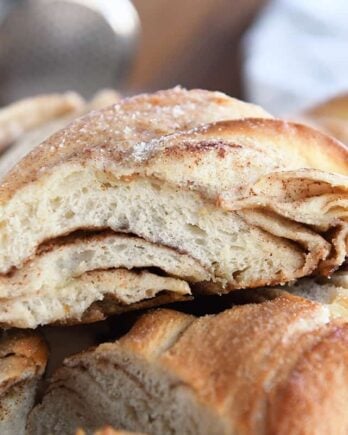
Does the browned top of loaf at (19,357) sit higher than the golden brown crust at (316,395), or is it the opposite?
the golden brown crust at (316,395)

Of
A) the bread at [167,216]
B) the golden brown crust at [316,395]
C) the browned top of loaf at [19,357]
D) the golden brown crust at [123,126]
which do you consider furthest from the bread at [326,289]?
the browned top of loaf at [19,357]

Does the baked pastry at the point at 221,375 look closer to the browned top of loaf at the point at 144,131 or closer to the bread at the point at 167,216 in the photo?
the bread at the point at 167,216

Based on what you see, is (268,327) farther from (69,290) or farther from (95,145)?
(95,145)

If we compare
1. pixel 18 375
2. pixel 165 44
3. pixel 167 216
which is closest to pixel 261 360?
pixel 167 216

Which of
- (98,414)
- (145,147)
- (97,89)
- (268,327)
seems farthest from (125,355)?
(97,89)

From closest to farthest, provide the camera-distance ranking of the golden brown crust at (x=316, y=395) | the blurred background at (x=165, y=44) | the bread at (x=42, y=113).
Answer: the golden brown crust at (x=316, y=395) < the bread at (x=42, y=113) < the blurred background at (x=165, y=44)

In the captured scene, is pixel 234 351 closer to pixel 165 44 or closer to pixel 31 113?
pixel 31 113

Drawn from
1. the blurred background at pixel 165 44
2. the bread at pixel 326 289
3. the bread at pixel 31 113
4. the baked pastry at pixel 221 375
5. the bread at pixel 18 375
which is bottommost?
the bread at pixel 18 375
